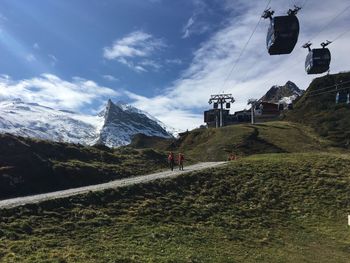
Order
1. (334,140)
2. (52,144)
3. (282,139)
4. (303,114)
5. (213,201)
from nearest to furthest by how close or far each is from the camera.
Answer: (213,201)
(52,144)
(282,139)
(334,140)
(303,114)

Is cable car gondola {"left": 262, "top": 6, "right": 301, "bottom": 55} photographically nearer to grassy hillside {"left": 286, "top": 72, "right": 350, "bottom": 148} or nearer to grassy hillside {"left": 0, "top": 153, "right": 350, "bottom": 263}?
grassy hillside {"left": 0, "top": 153, "right": 350, "bottom": 263}

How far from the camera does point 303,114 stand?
179250 millimetres

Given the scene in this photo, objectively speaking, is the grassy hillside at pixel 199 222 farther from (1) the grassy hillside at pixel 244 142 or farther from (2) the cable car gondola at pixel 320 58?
(1) the grassy hillside at pixel 244 142

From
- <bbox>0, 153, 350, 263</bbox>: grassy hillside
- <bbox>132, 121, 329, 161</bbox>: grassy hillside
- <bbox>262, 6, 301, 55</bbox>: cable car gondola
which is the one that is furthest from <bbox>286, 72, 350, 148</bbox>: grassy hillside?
<bbox>0, 153, 350, 263</bbox>: grassy hillside

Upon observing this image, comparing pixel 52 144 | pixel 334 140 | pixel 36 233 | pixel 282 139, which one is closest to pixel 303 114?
pixel 334 140

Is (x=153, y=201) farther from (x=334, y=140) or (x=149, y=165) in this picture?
(x=334, y=140)

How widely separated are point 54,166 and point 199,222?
1765 centimetres

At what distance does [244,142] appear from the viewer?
105 meters

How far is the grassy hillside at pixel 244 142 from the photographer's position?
3868 inches

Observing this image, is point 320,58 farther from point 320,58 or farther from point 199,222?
Answer: point 199,222

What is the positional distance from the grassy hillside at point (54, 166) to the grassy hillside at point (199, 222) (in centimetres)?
785

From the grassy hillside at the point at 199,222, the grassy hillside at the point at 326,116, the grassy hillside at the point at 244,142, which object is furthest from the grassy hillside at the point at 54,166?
the grassy hillside at the point at 326,116

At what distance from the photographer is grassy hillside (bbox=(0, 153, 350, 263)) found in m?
29.4

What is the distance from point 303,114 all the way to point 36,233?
157 meters
